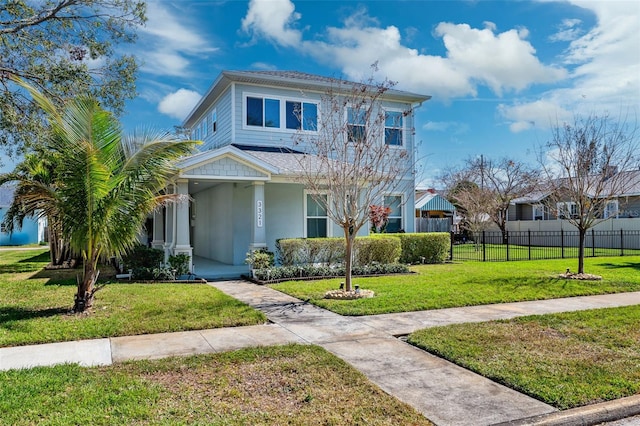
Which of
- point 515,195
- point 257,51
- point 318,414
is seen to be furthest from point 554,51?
point 515,195

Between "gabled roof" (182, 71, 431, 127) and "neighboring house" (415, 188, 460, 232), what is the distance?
1225cm

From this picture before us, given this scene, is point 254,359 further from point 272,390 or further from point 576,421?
point 576,421

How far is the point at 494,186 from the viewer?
1399 inches

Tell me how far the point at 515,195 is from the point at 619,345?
1190 inches

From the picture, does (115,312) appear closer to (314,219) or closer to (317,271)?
(317,271)

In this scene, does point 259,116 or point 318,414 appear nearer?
point 318,414

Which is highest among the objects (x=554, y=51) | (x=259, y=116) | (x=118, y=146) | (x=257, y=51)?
(x=257, y=51)

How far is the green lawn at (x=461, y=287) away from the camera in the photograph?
9484mm

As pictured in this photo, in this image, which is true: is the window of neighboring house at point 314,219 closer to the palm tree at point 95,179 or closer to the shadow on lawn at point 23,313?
the palm tree at point 95,179

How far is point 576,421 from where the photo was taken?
4.21 m

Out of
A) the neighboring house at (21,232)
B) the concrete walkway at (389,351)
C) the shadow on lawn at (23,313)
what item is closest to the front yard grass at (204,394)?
the concrete walkway at (389,351)

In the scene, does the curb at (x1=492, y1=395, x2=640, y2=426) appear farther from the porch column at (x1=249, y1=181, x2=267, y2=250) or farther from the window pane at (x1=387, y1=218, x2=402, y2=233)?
the window pane at (x1=387, y1=218, x2=402, y2=233)

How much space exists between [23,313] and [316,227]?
10.1 metres

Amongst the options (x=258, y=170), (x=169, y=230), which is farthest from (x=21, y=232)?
(x=258, y=170)
